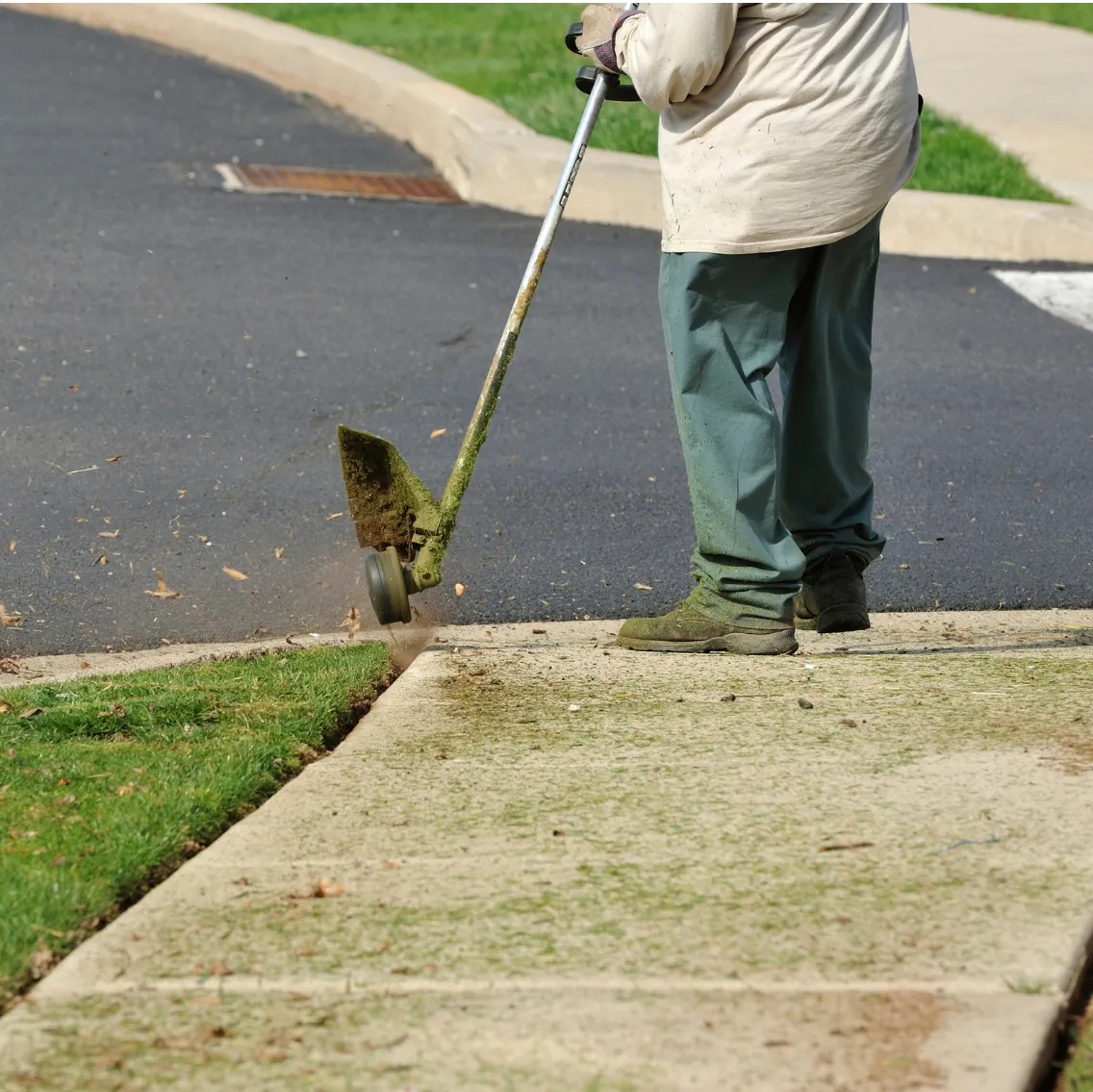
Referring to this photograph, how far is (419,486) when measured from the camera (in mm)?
3752

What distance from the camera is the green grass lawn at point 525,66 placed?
950cm

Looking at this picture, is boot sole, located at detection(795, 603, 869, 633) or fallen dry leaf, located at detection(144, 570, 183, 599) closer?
boot sole, located at detection(795, 603, 869, 633)

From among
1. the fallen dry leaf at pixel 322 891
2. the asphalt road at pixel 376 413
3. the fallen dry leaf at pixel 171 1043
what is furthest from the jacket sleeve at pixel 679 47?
the fallen dry leaf at pixel 171 1043

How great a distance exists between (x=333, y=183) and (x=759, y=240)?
22.4 ft

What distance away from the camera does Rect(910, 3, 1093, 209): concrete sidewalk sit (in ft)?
33.1

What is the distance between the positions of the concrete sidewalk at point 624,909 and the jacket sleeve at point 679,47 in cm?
126

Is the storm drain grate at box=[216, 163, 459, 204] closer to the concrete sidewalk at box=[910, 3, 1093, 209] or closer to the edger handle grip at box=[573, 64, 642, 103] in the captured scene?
the concrete sidewalk at box=[910, 3, 1093, 209]

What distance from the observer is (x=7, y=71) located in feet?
43.1

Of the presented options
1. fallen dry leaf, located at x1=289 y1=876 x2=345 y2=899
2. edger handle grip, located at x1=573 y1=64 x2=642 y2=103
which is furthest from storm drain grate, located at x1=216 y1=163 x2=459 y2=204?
fallen dry leaf, located at x1=289 y1=876 x2=345 y2=899

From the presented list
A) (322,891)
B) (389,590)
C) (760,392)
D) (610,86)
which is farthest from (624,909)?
(610,86)

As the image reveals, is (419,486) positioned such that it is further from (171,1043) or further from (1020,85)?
(1020,85)

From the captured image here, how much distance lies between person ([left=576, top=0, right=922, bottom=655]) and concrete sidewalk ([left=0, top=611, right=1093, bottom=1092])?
1.31 feet

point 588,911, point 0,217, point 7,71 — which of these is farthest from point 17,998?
point 7,71

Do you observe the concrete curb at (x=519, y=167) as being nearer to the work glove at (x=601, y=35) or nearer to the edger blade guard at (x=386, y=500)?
the work glove at (x=601, y=35)
